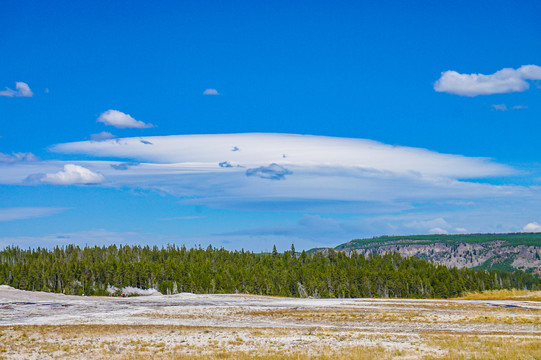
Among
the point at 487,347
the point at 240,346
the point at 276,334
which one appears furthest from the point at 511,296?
the point at 240,346

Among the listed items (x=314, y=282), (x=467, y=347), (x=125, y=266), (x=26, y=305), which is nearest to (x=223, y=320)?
(x=467, y=347)

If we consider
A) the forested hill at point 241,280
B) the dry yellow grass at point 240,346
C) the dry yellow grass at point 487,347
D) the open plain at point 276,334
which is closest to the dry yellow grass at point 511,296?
the open plain at point 276,334

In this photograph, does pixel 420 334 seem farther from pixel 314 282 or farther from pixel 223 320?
pixel 314 282

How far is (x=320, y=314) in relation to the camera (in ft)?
186

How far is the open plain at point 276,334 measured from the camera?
1201 inches

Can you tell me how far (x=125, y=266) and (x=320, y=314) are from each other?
114005mm

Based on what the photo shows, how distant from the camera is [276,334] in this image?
38.2 metres

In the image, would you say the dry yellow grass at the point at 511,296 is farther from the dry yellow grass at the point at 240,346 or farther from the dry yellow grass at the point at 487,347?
the dry yellow grass at the point at 487,347

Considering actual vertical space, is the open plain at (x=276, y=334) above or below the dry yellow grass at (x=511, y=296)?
above

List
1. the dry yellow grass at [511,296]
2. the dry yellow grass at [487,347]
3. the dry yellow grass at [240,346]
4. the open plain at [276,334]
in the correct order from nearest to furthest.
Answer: the dry yellow grass at [487,347], the dry yellow grass at [240,346], the open plain at [276,334], the dry yellow grass at [511,296]

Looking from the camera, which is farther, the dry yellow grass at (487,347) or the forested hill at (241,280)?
the forested hill at (241,280)

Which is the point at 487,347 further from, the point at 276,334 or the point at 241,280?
the point at 241,280

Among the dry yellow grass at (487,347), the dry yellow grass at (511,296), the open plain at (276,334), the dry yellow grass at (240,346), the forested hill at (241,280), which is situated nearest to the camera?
the dry yellow grass at (487,347)

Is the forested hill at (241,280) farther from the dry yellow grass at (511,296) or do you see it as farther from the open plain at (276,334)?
the open plain at (276,334)
